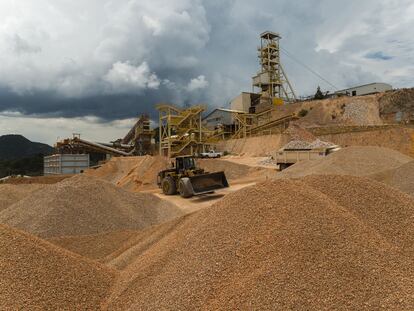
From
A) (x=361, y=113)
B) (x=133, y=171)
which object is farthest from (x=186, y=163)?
(x=361, y=113)

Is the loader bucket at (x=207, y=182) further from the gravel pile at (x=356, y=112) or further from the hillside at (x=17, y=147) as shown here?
the hillside at (x=17, y=147)

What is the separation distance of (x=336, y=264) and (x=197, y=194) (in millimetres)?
9922

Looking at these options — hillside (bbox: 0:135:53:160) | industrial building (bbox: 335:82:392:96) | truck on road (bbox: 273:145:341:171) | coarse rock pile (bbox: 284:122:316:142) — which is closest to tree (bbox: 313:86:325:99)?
industrial building (bbox: 335:82:392:96)

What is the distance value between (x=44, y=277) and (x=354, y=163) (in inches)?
616

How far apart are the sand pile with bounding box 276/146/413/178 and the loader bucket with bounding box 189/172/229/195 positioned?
4583 mm

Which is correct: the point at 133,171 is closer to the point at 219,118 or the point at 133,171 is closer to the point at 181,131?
the point at 181,131

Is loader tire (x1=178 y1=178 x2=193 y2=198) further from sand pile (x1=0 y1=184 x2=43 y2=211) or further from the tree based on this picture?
the tree

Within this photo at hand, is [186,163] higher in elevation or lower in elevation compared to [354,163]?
higher

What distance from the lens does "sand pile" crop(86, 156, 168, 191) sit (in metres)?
25.0

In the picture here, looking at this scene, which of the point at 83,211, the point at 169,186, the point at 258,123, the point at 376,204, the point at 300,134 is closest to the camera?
the point at 376,204

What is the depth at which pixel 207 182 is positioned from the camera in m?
15.1

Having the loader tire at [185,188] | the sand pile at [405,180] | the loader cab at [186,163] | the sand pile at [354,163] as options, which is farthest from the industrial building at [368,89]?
the loader tire at [185,188]

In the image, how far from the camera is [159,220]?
12.7 meters

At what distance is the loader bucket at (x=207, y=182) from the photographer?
14.9 meters
